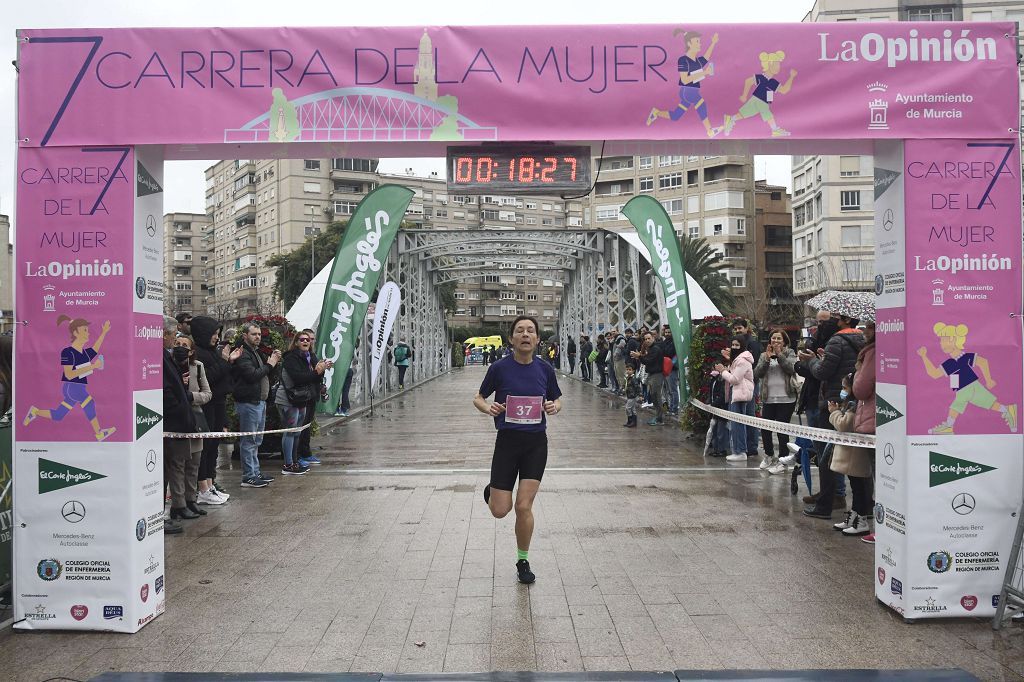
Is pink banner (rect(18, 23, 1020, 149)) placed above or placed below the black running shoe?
above

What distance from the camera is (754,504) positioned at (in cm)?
909

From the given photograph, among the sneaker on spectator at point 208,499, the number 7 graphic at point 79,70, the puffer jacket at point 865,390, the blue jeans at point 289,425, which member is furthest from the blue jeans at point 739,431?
the number 7 graphic at point 79,70

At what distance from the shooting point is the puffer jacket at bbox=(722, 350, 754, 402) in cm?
1199

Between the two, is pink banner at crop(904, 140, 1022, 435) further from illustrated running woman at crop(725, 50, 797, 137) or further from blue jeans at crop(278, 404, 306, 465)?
blue jeans at crop(278, 404, 306, 465)

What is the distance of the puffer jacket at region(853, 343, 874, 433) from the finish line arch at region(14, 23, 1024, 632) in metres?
1.38

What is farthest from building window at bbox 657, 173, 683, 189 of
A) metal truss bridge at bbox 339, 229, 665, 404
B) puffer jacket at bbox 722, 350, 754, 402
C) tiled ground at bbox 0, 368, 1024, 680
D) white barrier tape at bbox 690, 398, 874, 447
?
tiled ground at bbox 0, 368, 1024, 680

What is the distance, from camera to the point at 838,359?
8.51 metres

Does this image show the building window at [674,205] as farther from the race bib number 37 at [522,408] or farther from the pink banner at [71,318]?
the pink banner at [71,318]

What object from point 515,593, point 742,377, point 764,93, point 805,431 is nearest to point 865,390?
point 805,431

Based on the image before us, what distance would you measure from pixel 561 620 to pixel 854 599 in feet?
6.49

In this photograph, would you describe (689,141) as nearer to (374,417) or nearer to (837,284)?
(374,417)

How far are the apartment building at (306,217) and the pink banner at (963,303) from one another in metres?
62.6

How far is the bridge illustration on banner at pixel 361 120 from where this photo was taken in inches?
213

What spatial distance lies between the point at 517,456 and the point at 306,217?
83.3 metres
